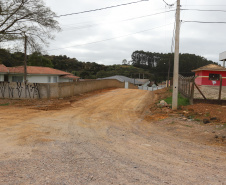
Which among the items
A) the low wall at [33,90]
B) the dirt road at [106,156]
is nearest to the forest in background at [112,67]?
the low wall at [33,90]

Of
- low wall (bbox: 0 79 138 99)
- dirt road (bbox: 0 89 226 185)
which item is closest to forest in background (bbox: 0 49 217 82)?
low wall (bbox: 0 79 138 99)

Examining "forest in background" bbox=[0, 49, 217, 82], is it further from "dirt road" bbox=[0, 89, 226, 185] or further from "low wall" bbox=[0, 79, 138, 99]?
"dirt road" bbox=[0, 89, 226, 185]

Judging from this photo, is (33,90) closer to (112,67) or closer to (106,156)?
(106,156)

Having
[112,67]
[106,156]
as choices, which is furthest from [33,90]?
[112,67]

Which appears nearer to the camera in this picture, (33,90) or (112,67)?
(33,90)

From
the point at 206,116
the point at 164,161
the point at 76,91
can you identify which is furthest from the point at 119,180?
the point at 76,91

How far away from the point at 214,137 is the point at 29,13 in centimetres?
1581

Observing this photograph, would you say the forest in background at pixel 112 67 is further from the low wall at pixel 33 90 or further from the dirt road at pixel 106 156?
the dirt road at pixel 106 156

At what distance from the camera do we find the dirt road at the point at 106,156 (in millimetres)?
3809

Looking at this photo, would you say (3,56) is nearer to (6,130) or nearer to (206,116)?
(6,130)

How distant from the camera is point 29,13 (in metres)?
16.4

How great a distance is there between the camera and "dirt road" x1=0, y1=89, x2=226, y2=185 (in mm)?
3809

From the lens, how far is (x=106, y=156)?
4.98m

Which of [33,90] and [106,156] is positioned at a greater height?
[33,90]
